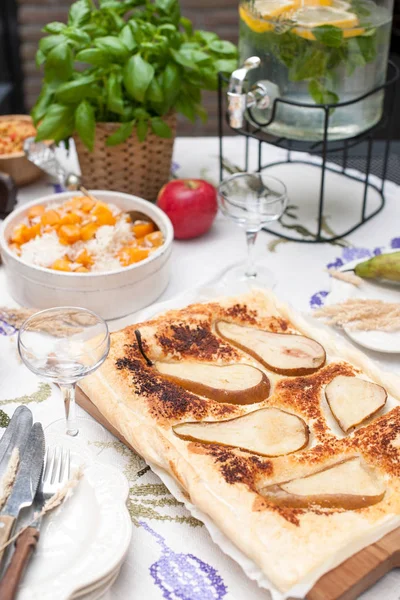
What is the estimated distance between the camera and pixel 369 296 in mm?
1600

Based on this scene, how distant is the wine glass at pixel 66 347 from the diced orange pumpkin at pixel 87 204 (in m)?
0.52

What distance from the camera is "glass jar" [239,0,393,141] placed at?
5.46 ft

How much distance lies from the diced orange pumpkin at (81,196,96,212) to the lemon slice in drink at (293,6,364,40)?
61 cm

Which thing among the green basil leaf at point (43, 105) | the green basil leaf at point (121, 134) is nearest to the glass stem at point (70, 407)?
the green basil leaf at point (121, 134)

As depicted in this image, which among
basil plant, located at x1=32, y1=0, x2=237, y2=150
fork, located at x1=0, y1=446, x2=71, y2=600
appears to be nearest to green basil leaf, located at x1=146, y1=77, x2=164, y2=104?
basil plant, located at x1=32, y1=0, x2=237, y2=150

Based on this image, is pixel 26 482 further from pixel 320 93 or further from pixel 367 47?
pixel 367 47

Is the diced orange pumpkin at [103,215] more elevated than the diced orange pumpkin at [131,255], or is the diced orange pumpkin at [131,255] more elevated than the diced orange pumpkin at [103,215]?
the diced orange pumpkin at [103,215]

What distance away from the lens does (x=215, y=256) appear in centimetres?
185

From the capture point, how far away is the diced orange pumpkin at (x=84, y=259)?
1604 mm

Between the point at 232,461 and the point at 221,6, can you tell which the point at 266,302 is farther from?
the point at 221,6

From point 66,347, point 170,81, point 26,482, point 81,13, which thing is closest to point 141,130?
point 170,81

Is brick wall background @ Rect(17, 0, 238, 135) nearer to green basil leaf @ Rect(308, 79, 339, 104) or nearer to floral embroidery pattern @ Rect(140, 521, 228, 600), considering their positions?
green basil leaf @ Rect(308, 79, 339, 104)

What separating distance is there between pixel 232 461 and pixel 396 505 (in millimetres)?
239

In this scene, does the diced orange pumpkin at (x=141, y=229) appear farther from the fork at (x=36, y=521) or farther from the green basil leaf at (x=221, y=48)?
the fork at (x=36, y=521)
